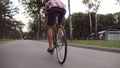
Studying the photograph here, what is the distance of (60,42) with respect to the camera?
660 centimetres

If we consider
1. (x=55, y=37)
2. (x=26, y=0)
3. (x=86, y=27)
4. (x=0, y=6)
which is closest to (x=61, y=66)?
(x=55, y=37)

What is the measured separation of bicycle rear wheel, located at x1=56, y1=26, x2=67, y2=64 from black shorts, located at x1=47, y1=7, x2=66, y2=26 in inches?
11.1

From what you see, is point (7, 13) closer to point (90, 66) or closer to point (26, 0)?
point (26, 0)

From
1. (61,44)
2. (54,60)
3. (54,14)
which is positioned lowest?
(54,60)

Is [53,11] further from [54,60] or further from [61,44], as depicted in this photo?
[54,60]

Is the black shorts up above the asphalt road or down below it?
above

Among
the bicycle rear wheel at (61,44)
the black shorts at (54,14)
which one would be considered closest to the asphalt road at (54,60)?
the bicycle rear wheel at (61,44)

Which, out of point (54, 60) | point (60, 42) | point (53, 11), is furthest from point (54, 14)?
point (54, 60)

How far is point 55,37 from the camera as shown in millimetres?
7094

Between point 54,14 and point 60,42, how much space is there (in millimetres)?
720

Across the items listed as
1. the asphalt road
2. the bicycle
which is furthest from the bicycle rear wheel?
the asphalt road

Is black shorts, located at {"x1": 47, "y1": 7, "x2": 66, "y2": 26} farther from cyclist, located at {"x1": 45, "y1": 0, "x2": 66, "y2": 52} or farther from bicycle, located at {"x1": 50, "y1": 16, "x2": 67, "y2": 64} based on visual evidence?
bicycle, located at {"x1": 50, "y1": 16, "x2": 67, "y2": 64}

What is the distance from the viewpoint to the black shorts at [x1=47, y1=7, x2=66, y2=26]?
6.53 m

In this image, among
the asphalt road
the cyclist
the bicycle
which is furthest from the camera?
the cyclist
